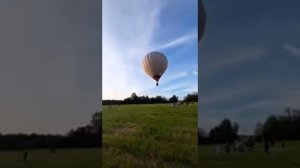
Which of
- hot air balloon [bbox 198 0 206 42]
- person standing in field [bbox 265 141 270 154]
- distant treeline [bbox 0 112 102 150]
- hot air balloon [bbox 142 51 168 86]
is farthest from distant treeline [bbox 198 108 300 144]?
hot air balloon [bbox 142 51 168 86]

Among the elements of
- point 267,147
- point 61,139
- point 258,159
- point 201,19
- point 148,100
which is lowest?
point 258,159

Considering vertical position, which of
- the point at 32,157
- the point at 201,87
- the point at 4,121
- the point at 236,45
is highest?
the point at 236,45

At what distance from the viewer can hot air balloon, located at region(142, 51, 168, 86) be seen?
9477 millimetres

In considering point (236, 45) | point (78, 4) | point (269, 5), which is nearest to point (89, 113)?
point (78, 4)

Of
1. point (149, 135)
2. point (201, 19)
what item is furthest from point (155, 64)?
point (201, 19)

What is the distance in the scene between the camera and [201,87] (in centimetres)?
518

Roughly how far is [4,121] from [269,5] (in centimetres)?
297

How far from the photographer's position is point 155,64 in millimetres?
9492

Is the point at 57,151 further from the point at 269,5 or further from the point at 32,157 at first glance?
the point at 269,5

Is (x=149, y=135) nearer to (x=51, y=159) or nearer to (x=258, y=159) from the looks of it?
(x=258, y=159)

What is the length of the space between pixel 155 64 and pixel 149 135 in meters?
1.54

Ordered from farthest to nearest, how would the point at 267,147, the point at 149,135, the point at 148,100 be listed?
the point at 148,100 → the point at 149,135 → the point at 267,147

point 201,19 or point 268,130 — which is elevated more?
point 201,19

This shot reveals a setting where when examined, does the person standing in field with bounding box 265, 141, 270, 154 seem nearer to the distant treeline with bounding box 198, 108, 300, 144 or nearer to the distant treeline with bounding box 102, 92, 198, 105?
the distant treeline with bounding box 198, 108, 300, 144
